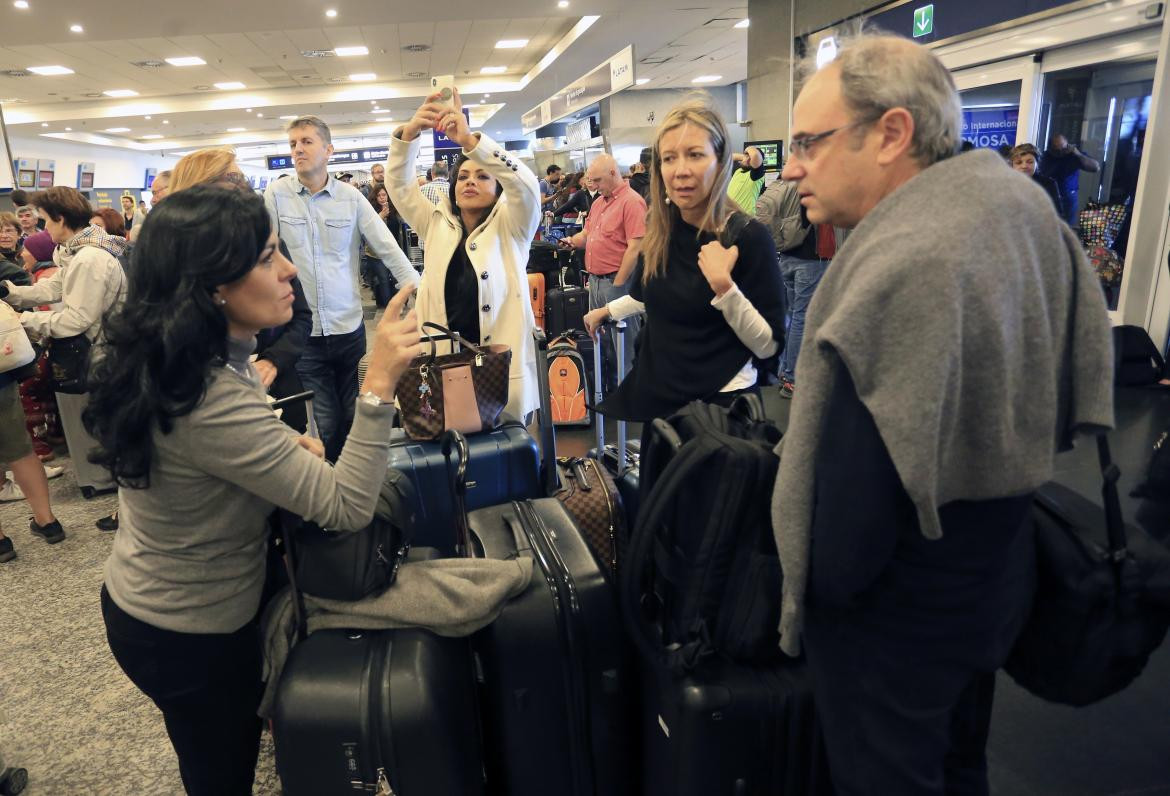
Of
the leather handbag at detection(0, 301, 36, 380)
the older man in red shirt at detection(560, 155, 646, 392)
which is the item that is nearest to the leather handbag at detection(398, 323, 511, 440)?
the leather handbag at detection(0, 301, 36, 380)

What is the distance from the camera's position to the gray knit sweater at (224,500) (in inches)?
47.1

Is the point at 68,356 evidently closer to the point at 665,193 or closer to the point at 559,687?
the point at 665,193

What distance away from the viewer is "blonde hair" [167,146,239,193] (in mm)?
2359

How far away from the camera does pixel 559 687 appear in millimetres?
1521

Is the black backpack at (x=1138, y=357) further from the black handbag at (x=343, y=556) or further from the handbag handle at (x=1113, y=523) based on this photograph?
the black handbag at (x=343, y=556)

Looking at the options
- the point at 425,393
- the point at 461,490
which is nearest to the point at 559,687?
the point at 461,490

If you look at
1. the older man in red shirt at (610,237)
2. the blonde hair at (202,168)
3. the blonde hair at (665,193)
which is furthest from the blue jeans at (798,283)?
the blonde hair at (202,168)

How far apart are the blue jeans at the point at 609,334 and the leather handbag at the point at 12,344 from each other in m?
3.05

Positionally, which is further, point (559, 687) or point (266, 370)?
point (266, 370)

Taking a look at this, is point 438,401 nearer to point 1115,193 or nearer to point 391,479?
point 391,479

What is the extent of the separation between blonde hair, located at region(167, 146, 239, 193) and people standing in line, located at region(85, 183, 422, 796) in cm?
126

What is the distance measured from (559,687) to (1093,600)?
988mm

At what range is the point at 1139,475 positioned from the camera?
3754mm

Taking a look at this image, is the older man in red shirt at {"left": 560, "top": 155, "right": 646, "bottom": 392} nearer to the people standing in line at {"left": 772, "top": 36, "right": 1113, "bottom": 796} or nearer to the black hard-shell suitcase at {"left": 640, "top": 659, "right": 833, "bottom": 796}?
the black hard-shell suitcase at {"left": 640, "top": 659, "right": 833, "bottom": 796}
